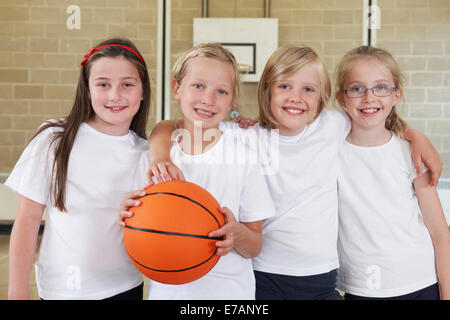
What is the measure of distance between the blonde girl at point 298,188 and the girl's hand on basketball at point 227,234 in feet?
0.64

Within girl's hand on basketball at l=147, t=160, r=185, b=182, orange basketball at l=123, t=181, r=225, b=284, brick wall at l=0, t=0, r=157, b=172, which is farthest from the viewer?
brick wall at l=0, t=0, r=157, b=172

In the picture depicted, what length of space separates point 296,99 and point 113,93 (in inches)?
18.6

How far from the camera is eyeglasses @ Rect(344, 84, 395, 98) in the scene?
1.15 m

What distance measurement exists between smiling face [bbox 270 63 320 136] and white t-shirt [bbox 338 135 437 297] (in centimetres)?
17

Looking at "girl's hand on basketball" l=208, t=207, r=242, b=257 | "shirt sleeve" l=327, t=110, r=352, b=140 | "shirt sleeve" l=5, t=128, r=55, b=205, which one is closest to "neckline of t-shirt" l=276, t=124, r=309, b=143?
"shirt sleeve" l=327, t=110, r=352, b=140

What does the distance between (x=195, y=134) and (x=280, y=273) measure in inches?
16.9

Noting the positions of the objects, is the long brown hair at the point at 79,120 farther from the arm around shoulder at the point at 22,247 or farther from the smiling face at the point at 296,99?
the smiling face at the point at 296,99

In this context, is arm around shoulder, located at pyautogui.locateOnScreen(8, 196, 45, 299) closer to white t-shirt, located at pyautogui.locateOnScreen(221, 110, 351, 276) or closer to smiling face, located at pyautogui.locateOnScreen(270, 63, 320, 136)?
white t-shirt, located at pyautogui.locateOnScreen(221, 110, 351, 276)

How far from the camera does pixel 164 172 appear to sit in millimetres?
945

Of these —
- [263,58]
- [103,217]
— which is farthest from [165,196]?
[263,58]

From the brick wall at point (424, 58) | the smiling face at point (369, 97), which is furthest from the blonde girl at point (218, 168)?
the brick wall at point (424, 58)

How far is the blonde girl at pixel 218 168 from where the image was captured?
995 mm

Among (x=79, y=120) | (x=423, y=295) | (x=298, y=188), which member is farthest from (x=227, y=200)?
(x=423, y=295)
